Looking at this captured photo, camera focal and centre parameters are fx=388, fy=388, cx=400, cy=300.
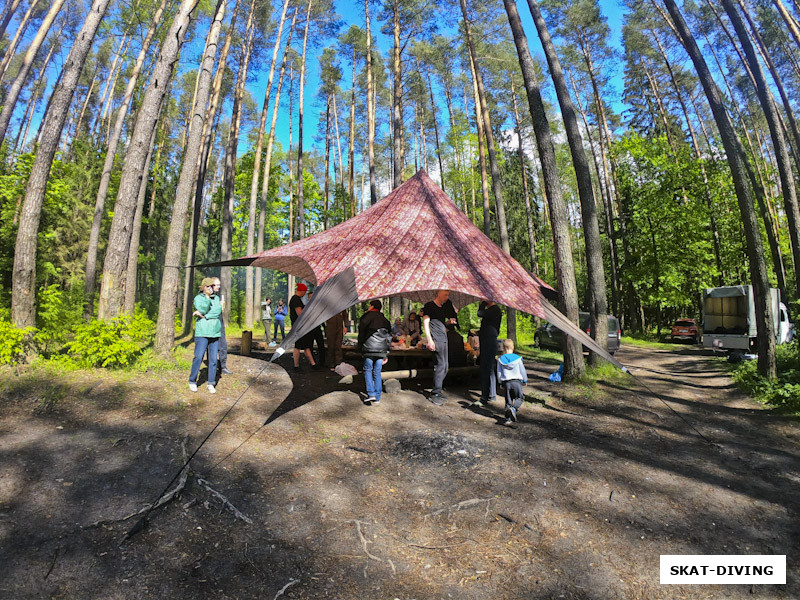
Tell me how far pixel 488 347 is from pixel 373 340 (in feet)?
6.64

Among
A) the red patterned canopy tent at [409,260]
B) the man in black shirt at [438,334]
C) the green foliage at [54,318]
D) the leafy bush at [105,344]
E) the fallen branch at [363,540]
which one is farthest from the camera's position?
the green foliage at [54,318]

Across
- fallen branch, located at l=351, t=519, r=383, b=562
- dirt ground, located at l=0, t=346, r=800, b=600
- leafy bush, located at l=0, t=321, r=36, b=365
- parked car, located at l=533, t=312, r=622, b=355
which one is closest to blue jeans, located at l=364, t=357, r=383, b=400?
dirt ground, located at l=0, t=346, r=800, b=600

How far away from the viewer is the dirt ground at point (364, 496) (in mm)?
2674

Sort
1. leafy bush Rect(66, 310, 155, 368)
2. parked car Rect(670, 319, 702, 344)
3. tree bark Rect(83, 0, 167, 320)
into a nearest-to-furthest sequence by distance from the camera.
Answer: leafy bush Rect(66, 310, 155, 368) < tree bark Rect(83, 0, 167, 320) < parked car Rect(670, 319, 702, 344)

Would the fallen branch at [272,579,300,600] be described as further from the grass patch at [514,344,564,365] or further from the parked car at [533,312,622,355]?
the parked car at [533,312,622,355]

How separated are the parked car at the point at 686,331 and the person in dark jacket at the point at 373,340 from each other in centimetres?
2130

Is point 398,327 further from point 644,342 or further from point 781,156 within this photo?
point 644,342

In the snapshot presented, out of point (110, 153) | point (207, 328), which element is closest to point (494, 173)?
point (207, 328)

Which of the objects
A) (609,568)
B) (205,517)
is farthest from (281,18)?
(609,568)

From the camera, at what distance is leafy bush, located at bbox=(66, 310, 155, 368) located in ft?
21.2

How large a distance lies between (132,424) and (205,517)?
233 cm

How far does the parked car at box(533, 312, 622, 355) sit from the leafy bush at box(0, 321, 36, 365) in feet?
41.7

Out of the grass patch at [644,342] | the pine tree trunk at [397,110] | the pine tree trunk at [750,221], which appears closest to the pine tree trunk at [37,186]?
the pine tree trunk at [397,110]

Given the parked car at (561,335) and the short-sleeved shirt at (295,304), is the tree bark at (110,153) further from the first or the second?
the parked car at (561,335)
